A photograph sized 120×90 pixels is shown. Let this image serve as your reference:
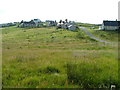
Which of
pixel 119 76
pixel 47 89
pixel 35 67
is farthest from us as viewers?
pixel 35 67

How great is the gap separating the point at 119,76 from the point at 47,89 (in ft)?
12.8

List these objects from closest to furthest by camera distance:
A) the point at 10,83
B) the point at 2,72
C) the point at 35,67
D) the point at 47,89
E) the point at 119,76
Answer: the point at 47,89, the point at 10,83, the point at 119,76, the point at 2,72, the point at 35,67

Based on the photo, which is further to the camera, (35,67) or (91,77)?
(35,67)

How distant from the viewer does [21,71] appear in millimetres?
7785

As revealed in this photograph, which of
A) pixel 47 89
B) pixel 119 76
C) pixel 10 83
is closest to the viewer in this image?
pixel 47 89

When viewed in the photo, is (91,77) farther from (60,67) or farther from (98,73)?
(60,67)

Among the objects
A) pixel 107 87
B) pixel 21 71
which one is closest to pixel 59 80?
pixel 107 87

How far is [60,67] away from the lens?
8352 mm

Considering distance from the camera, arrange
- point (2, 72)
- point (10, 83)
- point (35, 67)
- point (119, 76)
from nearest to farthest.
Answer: point (10, 83) < point (119, 76) < point (2, 72) < point (35, 67)

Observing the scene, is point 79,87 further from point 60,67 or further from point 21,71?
point 21,71

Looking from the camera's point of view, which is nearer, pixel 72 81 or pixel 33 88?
pixel 33 88

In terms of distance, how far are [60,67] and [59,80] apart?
2.01 meters

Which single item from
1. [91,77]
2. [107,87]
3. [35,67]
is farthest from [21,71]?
[107,87]

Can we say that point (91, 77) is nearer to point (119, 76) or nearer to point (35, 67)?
point (119, 76)
